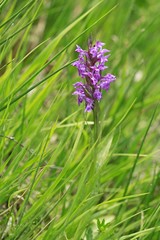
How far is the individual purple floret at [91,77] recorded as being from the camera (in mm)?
1481

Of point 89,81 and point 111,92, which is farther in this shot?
point 111,92

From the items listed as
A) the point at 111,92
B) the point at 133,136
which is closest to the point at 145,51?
the point at 111,92

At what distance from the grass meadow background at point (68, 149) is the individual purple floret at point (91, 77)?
39mm

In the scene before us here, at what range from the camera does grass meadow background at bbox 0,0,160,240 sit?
150 cm

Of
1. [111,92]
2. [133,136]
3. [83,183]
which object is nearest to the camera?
[83,183]

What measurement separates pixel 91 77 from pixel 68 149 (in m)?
0.52

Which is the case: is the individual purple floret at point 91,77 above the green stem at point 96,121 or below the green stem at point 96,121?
above

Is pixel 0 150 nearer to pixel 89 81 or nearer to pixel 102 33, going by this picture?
pixel 89 81

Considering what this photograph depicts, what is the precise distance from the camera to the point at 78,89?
151 centimetres

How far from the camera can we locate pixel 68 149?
197 cm

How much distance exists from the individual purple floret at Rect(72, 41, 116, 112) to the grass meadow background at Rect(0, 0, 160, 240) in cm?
4

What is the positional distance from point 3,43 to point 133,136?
0.96 metres

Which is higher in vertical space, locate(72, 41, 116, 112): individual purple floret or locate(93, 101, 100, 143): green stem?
Result: locate(72, 41, 116, 112): individual purple floret

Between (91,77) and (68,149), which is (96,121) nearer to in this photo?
(91,77)
